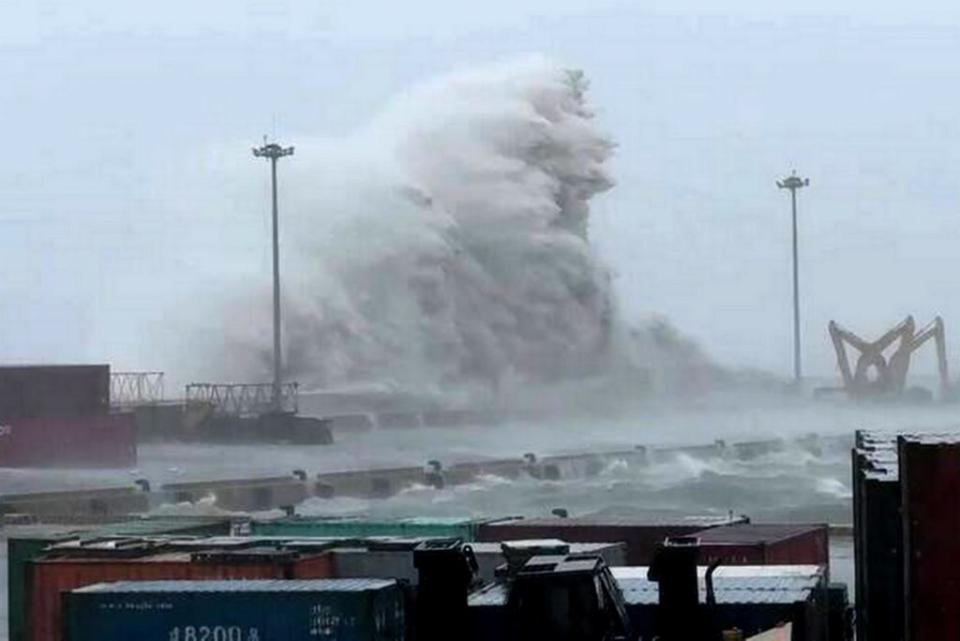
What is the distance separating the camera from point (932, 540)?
508 inches

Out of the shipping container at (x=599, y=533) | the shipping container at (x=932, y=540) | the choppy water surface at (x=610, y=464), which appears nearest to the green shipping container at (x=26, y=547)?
the shipping container at (x=599, y=533)

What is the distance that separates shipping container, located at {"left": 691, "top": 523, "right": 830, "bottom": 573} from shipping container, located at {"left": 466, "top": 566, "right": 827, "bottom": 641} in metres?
6.39

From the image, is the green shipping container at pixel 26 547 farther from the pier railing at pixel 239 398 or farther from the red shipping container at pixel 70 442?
the pier railing at pixel 239 398

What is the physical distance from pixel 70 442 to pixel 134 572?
57.8m

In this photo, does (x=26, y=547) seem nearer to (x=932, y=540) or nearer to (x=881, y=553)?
(x=881, y=553)

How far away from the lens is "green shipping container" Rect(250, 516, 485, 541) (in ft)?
99.3

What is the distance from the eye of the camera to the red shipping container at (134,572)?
75.0 ft

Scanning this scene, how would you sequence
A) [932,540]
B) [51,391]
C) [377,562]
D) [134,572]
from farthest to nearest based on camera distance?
1. [51,391]
2. [377,562]
3. [134,572]
4. [932,540]

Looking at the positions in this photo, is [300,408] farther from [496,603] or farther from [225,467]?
[496,603]

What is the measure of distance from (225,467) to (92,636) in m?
69.9

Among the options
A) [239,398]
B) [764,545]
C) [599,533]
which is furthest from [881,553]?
[239,398]

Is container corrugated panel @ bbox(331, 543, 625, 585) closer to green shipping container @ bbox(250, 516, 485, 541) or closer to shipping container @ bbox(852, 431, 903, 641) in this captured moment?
green shipping container @ bbox(250, 516, 485, 541)

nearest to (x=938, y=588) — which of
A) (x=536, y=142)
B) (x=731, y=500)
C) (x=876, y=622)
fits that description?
(x=876, y=622)

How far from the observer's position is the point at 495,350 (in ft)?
377
